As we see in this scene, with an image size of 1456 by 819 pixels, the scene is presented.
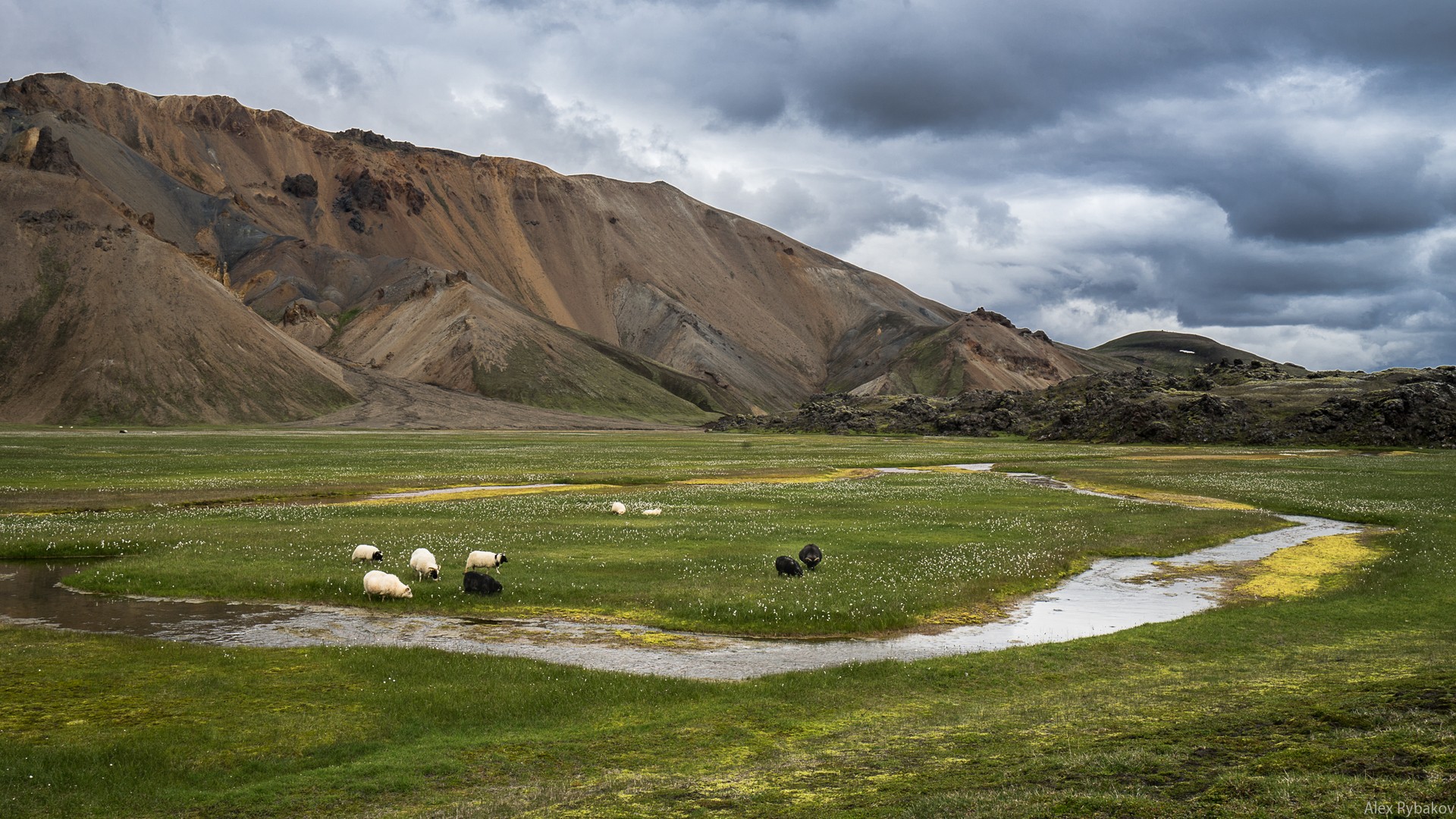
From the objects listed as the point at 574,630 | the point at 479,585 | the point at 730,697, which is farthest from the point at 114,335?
the point at 730,697

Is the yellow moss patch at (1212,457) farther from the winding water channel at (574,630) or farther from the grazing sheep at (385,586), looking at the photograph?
the grazing sheep at (385,586)

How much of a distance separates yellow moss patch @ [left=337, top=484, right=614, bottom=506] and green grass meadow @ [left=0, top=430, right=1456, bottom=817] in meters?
9.77

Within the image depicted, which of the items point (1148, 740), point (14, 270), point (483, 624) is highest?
point (14, 270)

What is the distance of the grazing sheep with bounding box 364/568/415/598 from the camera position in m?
25.0

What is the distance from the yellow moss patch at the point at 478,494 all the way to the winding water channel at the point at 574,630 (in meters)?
22.5

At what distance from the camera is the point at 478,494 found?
55750mm

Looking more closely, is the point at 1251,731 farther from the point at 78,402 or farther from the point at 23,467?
the point at 78,402

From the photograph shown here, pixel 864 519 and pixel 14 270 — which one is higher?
pixel 14 270

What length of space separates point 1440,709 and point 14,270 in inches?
9327

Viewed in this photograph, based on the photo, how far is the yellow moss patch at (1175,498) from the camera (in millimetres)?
50812

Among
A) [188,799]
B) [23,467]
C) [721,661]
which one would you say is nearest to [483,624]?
[721,661]

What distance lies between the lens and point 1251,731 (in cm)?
1113

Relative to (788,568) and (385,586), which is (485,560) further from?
(788,568)

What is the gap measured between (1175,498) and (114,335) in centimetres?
19689
